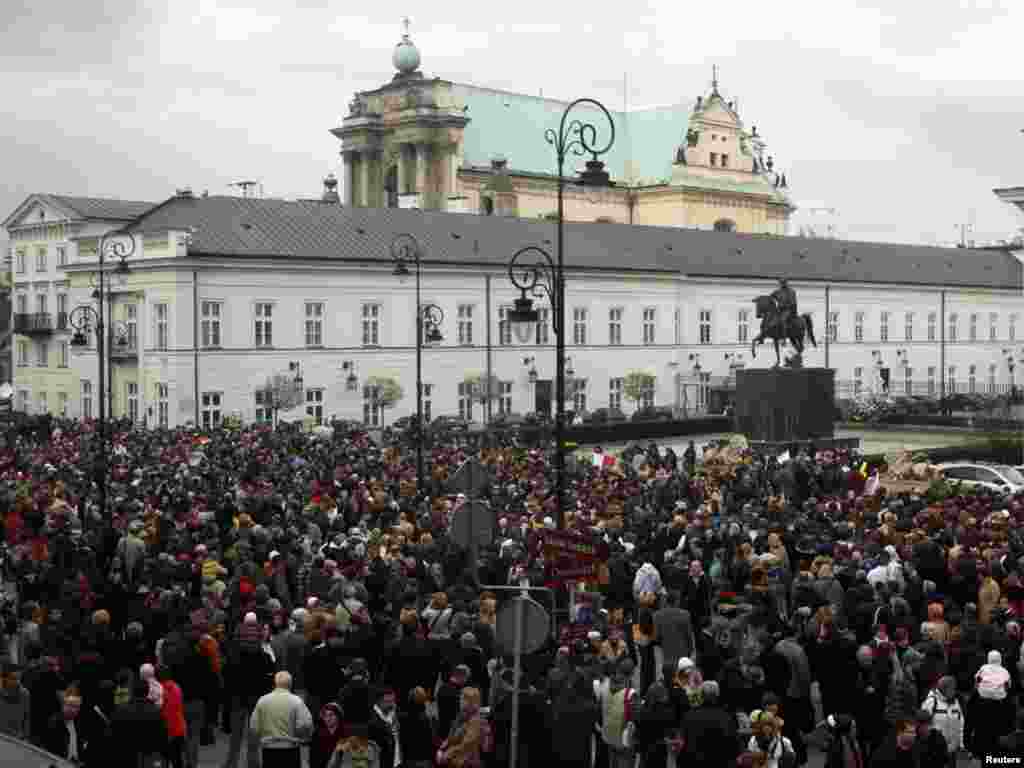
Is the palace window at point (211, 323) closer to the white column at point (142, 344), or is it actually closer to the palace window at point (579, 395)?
the white column at point (142, 344)

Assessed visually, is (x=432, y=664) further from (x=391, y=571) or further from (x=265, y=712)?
(x=391, y=571)

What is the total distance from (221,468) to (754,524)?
1469 cm

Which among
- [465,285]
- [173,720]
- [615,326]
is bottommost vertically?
[173,720]

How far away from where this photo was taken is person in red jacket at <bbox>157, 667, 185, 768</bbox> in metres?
13.9

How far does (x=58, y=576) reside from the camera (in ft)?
63.4

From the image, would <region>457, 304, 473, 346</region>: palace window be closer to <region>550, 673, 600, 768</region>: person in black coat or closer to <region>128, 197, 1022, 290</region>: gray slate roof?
<region>128, 197, 1022, 290</region>: gray slate roof

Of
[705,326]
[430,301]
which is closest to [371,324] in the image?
[430,301]

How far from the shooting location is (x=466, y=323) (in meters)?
67.2

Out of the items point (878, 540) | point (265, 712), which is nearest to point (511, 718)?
point (265, 712)

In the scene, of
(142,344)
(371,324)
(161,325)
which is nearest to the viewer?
(161,325)

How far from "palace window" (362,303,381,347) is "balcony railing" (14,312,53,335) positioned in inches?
601

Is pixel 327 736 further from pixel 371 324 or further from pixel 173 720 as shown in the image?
pixel 371 324

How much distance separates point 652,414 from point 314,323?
14088 mm

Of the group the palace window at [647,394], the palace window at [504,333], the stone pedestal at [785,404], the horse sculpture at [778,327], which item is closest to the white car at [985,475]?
the stone pedestal at [785,404]
